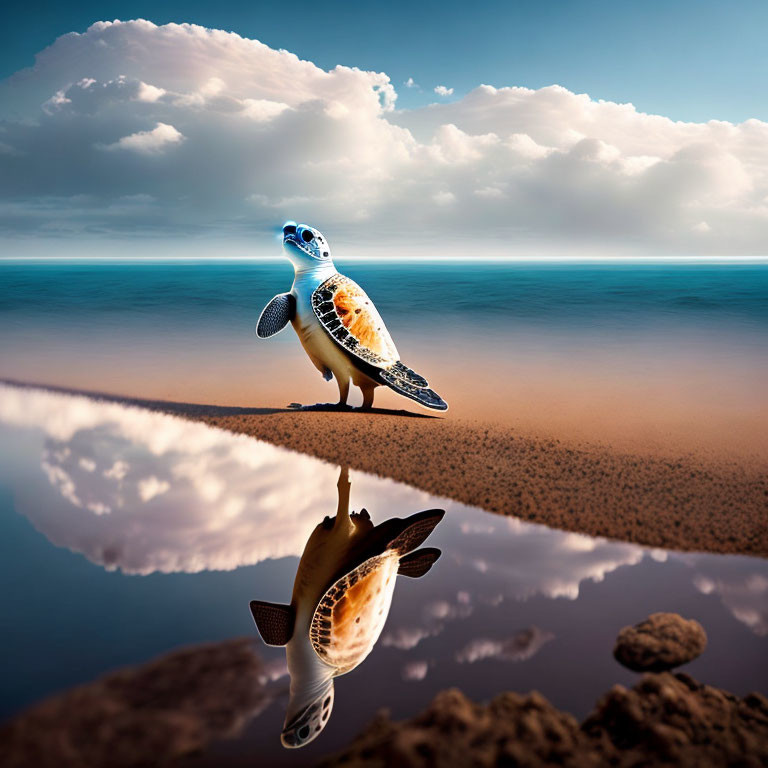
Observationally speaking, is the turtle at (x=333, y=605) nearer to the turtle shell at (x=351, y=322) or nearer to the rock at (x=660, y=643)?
the rock at (x=660, y=643)

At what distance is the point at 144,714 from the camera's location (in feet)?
6.70

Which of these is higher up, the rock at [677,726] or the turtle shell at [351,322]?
the turtle shell at [351,322]

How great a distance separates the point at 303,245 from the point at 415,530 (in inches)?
135

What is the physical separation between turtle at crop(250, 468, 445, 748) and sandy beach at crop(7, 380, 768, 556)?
0.86 m

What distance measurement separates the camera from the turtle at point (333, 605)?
85.2 inches

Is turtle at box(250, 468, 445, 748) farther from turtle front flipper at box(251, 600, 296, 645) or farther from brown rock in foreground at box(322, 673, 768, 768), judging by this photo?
brown rock in foreground at box(322, 673, 768, 768)

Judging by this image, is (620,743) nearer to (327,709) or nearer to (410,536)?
(327,709)

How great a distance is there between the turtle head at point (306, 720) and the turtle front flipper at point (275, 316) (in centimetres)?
412

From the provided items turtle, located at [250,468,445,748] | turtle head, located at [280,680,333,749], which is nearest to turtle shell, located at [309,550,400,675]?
turtle, located at [250,468,445,748]

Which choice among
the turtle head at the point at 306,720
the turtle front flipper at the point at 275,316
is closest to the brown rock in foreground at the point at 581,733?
the turtle head at the point at 306,720

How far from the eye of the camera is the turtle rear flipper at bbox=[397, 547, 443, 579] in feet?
9.73

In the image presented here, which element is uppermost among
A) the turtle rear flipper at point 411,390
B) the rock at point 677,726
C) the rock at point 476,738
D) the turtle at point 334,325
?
the turtle at point 334,325

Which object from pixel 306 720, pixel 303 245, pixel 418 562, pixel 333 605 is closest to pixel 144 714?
pixel 306 720

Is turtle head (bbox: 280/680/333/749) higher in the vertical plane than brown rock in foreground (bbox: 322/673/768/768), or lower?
lower
